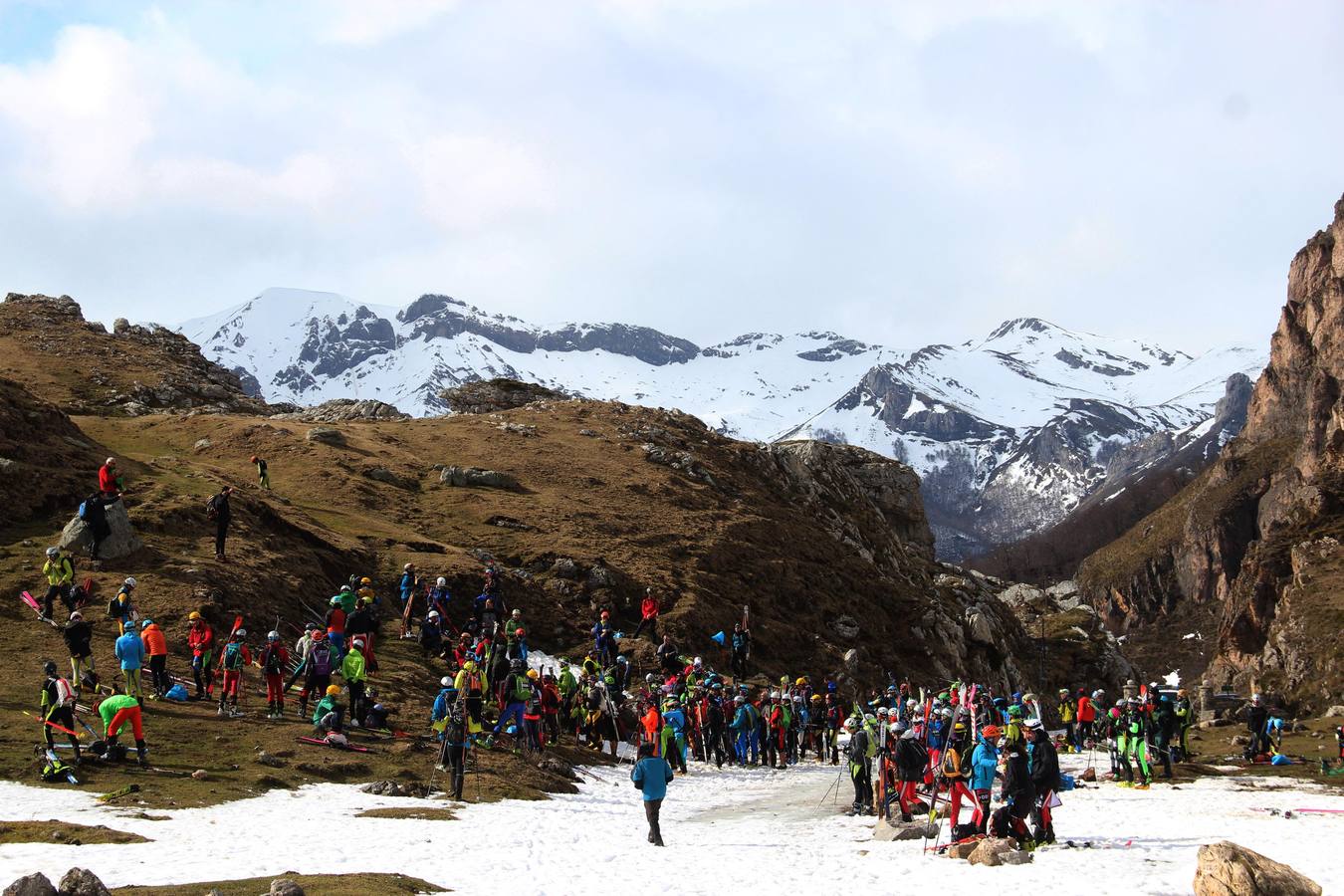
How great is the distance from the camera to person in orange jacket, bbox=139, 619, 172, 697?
2706cm

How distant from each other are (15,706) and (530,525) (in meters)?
28.9

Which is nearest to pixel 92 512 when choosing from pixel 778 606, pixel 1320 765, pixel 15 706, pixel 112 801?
pixel 15 706

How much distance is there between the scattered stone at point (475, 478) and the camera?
187 feet

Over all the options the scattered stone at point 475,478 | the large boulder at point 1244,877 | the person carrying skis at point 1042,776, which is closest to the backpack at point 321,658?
the person carrying skis at point 1042,776

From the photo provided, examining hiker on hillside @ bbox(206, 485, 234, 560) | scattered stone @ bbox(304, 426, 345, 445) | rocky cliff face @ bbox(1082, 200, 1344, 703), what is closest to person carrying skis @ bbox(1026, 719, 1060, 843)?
hiker on hillside @ bbox(206, 485, 234, 560)

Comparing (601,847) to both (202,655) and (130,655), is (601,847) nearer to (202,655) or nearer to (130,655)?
(130,655)

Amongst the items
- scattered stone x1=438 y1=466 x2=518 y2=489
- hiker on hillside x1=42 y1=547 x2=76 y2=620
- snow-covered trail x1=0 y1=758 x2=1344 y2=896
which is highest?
scattered stone x1=438 y1=466 x2=518 y2=489

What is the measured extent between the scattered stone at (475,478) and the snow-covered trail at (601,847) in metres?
32.1

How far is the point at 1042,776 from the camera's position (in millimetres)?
20516

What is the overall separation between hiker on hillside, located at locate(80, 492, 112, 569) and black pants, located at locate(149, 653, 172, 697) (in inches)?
281

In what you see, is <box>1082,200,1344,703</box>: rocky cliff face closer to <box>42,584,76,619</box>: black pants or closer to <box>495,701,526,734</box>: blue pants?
<box>495,701,526,734</box>: blue pants

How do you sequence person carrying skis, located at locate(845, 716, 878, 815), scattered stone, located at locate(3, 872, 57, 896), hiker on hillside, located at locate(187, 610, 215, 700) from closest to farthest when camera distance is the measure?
scattered stone, located at locate(3, 872, 57, 896), person carrying skis, located at locate(845, 716, 878, 815), hiker on hillside, located at locate(187, 610, 215, 700)

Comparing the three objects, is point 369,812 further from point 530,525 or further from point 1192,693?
point 1192,693

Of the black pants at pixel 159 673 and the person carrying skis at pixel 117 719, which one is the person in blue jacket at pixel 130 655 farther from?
the person carrying skis at pixel 117 719
